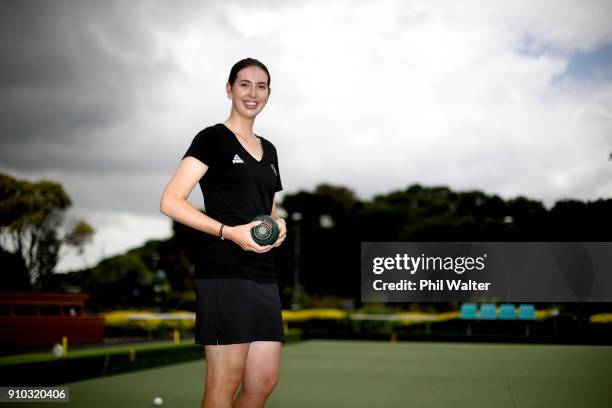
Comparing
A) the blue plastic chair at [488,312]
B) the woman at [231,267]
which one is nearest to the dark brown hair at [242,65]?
the woman at [231,267]

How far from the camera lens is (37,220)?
34.2 m

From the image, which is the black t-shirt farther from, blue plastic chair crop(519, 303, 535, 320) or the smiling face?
blue plastic chair crop(519, 303, 535, 320)

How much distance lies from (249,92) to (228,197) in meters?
0.47

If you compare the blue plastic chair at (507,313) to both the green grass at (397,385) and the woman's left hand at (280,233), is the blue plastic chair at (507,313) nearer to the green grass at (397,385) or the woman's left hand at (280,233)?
the green grass at (397,385)

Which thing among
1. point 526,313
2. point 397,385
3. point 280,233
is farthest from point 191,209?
point 526,313

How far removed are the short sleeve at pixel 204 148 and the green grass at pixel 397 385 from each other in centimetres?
474

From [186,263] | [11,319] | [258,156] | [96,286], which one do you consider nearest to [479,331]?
[11,319]

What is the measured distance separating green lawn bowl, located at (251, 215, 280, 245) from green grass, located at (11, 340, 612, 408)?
4.70 metres

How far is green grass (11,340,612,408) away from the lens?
697cm

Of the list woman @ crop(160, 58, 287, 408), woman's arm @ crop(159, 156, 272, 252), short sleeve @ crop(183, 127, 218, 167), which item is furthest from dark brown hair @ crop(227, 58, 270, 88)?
woman's arm @ crop(159, 156, 272, 252)

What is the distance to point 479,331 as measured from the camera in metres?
24.9

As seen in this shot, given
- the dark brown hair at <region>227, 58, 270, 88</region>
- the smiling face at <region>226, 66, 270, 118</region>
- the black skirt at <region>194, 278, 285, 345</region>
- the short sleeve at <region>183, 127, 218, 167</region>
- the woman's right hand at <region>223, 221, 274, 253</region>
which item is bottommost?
the black skirt at <region>194, 278, 285, 345</region>

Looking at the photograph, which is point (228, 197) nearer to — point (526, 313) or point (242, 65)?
point (242, 65)

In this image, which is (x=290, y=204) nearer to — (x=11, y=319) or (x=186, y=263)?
(x=186, y=263)
